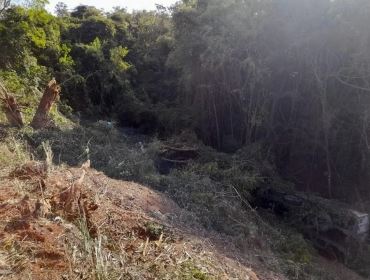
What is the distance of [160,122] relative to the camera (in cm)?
1320

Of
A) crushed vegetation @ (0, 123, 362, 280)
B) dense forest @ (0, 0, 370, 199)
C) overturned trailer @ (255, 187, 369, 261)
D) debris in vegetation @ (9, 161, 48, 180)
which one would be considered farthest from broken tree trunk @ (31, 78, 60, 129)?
overturned trailer @ (255, 187, 369, 261)

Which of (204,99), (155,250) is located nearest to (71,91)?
(204,99)

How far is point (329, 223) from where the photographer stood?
7.31 meters

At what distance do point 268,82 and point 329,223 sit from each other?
3.70 meters

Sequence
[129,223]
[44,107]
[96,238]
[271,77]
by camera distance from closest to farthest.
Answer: [96,238] < [129,223] < [44,107] < [271,77]

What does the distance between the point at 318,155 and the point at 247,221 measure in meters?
3.95

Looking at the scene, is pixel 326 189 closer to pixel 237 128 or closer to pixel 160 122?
pixel 237 128

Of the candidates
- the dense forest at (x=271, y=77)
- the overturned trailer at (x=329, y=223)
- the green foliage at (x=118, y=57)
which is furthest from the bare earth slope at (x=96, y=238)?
the green foliage at (x=118, y=57)

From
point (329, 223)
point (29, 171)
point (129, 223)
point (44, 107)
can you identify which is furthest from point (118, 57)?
point (129, 223)

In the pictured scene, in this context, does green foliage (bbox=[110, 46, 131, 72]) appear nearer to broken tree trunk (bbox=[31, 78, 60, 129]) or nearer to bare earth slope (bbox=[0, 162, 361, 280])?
broken tree trunk (bbox=[31, 78, 60, 129])

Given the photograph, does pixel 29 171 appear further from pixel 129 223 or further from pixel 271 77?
pixel 271 77

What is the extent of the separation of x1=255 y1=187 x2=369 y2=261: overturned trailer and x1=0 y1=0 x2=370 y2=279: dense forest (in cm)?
73

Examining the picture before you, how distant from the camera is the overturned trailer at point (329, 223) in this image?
23.5 feet

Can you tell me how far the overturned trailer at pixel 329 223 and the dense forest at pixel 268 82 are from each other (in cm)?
73
